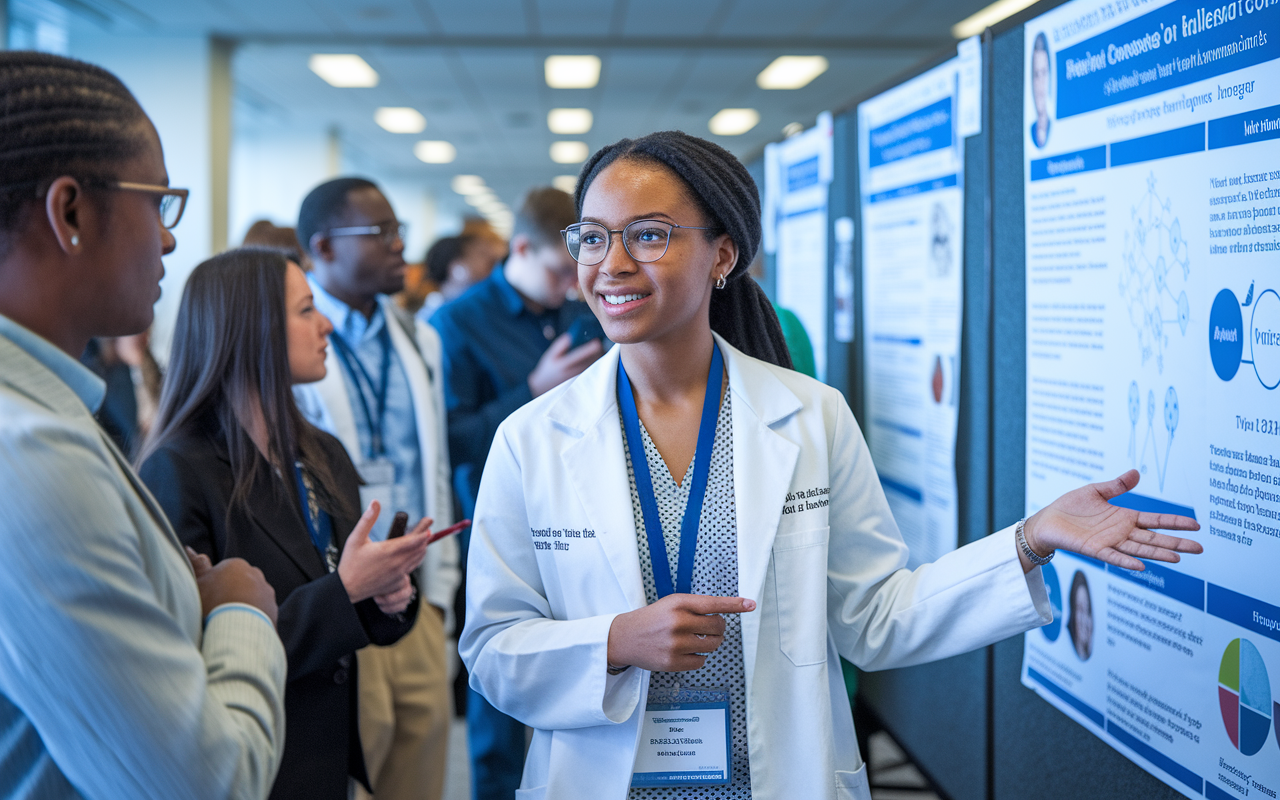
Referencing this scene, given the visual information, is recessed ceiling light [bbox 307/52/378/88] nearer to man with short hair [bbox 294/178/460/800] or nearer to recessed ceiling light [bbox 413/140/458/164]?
recessed ceiling light [bbox 413/140/458/164]

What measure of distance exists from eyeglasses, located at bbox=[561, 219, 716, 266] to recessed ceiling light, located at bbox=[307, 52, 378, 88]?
21.5ft

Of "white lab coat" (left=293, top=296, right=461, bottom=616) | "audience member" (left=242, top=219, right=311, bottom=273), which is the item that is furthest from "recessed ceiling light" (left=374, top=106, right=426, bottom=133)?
"white lab coat" (left=293, top=296, right=461, bottom=616)

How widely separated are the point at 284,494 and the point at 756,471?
0.80 metres

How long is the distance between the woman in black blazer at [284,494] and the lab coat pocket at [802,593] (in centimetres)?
59

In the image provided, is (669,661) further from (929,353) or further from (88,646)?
(929,353)

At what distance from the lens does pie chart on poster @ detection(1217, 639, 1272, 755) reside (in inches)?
44.1

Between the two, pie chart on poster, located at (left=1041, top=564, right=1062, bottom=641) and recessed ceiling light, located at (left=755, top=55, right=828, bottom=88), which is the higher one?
recessed ceiling light, located at (left=755, top=55, right=828, bottom=88)

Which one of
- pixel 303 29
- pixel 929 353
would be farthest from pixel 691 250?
pixel 303 29

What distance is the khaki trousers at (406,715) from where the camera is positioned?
1907 millimetres

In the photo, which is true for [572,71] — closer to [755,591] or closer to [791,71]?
[791,71]

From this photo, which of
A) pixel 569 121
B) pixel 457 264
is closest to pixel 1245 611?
pixel 457 264

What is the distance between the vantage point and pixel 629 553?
1144 millimetres

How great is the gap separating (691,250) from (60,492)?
0.80m

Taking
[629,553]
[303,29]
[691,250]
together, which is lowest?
[629,553]
